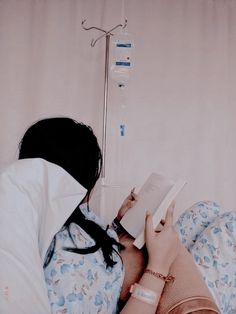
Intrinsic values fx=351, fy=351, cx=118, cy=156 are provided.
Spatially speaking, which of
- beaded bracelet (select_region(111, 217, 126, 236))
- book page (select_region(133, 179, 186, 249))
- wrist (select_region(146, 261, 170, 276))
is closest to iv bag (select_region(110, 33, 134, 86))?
beaded bracelet (select_region(111, 217, 126, 236))

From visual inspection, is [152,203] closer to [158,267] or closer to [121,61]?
[158,267]

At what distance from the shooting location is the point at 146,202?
94 cm

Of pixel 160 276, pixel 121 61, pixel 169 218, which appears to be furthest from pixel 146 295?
pixel 121 61

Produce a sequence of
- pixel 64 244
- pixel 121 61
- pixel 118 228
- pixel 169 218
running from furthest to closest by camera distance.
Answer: pixel 121 61, pixel 118 228, pixel 169 218, pixel 64 244

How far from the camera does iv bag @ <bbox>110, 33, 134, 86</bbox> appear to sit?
87.4 inches

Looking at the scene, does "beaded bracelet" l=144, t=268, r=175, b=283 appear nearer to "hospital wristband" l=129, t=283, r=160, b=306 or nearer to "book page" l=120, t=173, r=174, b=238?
"hospital wristband" l=129, t=283, r=160, b=306

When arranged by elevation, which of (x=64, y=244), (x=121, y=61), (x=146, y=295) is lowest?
(x=146, y=295)

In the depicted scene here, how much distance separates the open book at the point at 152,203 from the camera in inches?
33.4

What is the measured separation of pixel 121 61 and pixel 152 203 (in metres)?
1.49

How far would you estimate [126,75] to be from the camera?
2.24 meters

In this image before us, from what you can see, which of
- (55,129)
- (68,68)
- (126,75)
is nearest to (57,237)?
(55,129)

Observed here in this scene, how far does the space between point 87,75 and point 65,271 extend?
6.07 ft

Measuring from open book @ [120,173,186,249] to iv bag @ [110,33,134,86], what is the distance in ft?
4.48

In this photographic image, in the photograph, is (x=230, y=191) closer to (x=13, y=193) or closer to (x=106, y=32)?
(x=106, y=32)
